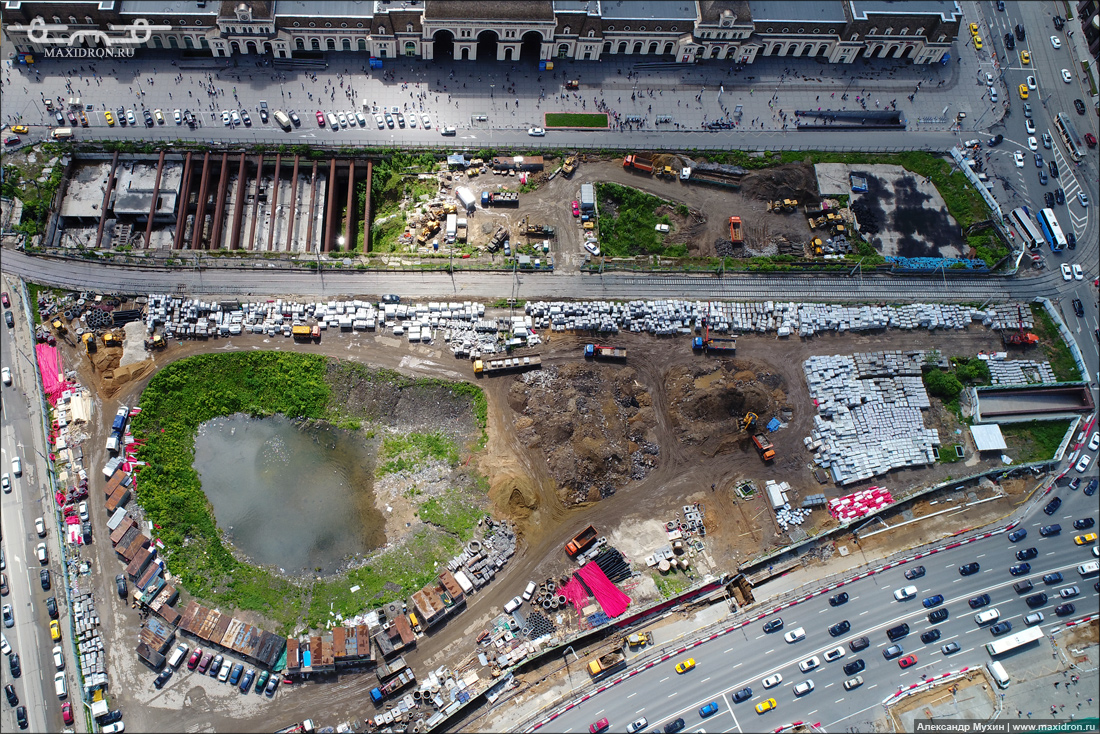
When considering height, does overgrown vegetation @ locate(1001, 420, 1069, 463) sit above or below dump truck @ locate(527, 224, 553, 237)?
below

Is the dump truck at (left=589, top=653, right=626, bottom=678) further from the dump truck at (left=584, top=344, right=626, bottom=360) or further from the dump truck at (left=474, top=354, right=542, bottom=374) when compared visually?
the dump truck at (left=584, top=344, right=626, bottom=360)

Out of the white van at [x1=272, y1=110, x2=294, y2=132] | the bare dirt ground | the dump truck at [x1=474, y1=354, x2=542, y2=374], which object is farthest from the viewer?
the white van at [x1=272, y1=110, x2=294, y2=132]

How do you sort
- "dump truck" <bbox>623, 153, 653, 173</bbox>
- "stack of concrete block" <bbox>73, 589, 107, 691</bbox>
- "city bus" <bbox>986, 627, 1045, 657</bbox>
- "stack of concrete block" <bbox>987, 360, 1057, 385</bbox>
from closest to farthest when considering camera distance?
"stack of concrete block" <bbox>73, 589, 107, 691</bbox>
"city bus" <bbox>986, 627, 1045, 657</bbox>
"stack of concrete block" <bbox>987, 360, 1057, 385</bbox>
"dump truck" <bbox>623, 153, 653, 173</bbox>

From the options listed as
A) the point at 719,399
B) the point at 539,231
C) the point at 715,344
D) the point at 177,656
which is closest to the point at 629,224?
the point at 539,231

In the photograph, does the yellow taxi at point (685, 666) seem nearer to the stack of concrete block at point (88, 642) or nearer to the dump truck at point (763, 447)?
the dump truck at point (763, 447)

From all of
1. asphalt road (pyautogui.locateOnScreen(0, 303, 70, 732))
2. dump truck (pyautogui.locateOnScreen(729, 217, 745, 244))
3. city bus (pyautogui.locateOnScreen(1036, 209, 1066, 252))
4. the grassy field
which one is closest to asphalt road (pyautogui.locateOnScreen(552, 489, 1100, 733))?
city bus (pyautogui.locateOnScreen(1036, 209, 1066, 252))

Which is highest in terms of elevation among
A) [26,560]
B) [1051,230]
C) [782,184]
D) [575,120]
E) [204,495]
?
[575,120]

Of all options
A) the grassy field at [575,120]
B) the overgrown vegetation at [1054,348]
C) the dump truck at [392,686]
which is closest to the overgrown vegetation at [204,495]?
the dump truck at [392,686]

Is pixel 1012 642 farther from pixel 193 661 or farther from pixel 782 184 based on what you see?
pixel 193 661
